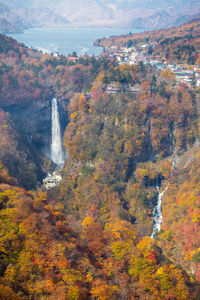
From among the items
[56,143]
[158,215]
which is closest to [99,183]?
[158,215]

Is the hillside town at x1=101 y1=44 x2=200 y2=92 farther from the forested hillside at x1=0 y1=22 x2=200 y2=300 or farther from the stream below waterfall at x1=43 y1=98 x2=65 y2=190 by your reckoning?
the stream below waterfall at x1=43 y1=98 x2=65 y2=190

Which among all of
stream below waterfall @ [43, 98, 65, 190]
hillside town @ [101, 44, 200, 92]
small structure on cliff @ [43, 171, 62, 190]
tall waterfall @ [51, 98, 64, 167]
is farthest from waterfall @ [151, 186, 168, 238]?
hillside town @ [101, 44, 200, 92]

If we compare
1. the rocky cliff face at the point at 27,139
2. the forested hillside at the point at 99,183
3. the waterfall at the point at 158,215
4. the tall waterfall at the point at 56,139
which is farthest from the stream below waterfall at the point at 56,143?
the waterfall at the point at 158,215

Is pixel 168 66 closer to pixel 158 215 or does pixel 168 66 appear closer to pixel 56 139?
pixel 56 139

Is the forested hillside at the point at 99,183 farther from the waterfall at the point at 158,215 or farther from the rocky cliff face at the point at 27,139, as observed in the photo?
the waterfall at the point at 158,215

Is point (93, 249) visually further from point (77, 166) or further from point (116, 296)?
point (77, 166)

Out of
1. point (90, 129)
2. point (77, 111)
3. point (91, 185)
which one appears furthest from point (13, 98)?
point (91, 185)
